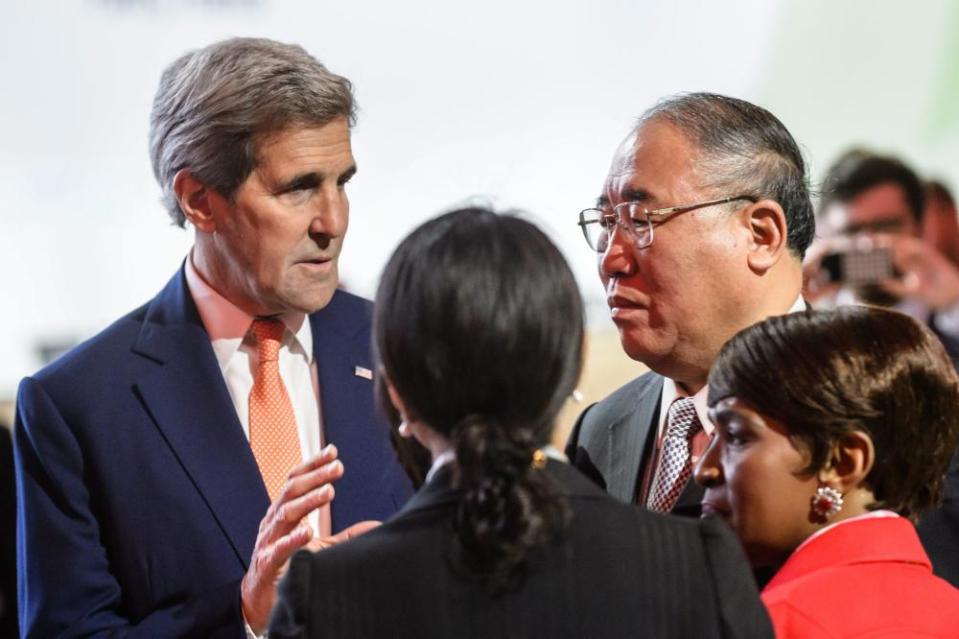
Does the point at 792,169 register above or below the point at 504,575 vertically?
above

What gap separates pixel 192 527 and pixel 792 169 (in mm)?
1131

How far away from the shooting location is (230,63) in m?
2.25

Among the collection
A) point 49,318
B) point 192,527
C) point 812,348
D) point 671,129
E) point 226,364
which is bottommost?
point 49,318

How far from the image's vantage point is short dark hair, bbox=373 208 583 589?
138 cm

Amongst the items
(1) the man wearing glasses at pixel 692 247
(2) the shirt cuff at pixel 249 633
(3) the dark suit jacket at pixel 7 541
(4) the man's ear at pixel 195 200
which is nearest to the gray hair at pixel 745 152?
(1) the man wearing glasses at pixel 692 247

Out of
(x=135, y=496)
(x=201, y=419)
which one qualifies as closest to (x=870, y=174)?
(x=201, y=419)

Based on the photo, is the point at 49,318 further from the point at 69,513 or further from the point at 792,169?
the point at 792,169

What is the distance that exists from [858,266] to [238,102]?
9.64 ft

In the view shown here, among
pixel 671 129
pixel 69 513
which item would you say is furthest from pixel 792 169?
pixel 69 513

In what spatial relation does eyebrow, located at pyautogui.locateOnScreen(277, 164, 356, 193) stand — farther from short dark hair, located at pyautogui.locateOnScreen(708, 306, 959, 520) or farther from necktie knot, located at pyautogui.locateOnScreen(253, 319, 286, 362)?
short dark hair, located at pyautogui.locateOnScreen(708, 306, 959, 520)

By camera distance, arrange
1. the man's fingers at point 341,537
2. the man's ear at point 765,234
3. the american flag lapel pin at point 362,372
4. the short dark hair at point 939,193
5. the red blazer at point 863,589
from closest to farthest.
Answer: the red blazer at point 863,589
the man's fingers at point 341,537
the man's ear at point 765,234
the american flag lapel pin at point 362,372
the short dark hair at point 939,193

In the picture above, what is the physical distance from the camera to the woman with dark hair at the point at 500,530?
4.54 ft

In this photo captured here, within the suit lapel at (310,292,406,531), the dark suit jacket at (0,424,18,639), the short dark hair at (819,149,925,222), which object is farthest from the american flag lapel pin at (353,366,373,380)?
the short dark hair at (819,149,925,222)

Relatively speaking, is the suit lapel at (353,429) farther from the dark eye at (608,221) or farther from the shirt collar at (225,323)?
the dark eye at (608,221)
